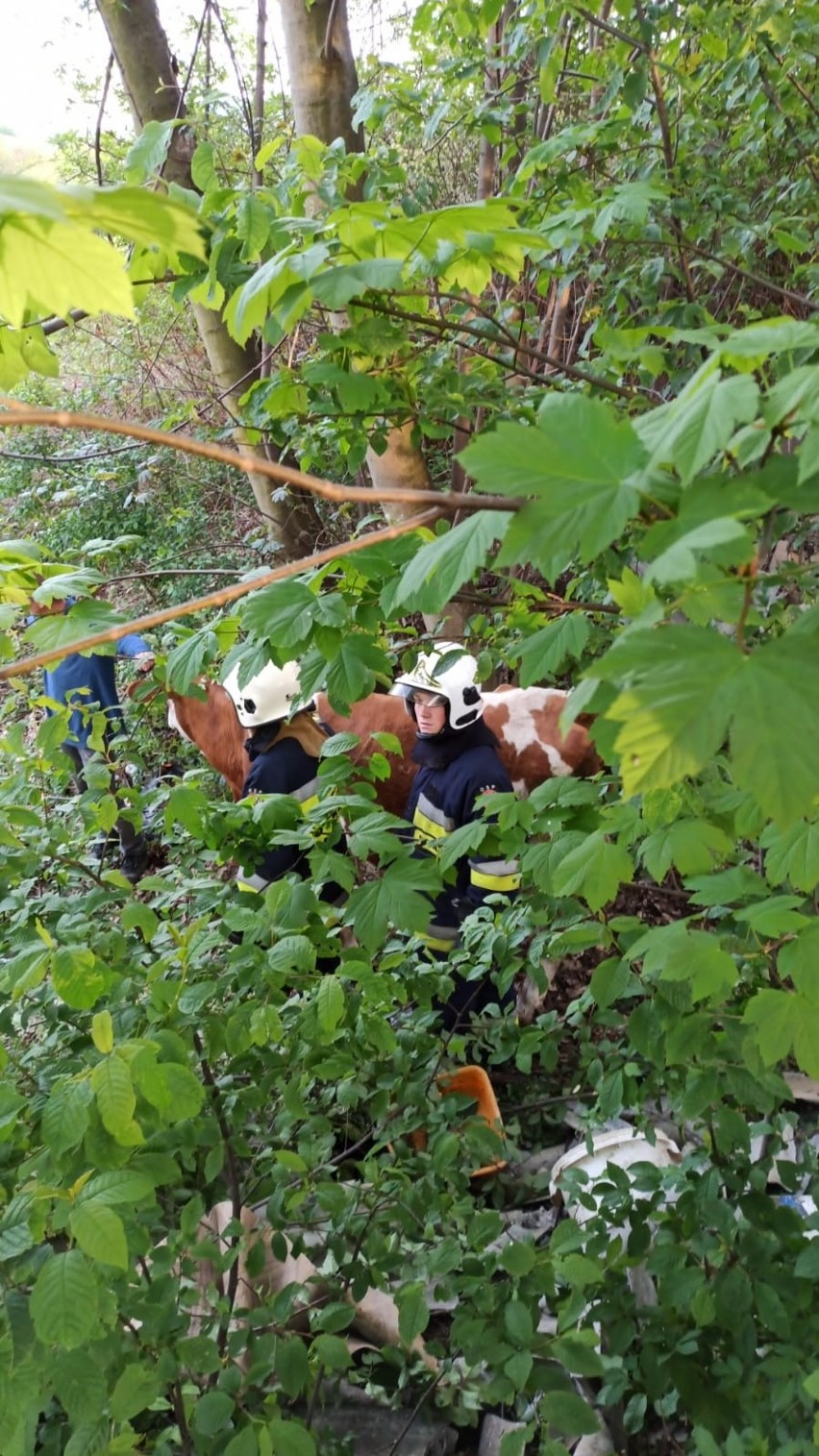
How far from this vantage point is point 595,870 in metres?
1.42

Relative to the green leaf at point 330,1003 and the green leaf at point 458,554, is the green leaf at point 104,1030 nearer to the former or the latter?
the green leaf at point 330,1003

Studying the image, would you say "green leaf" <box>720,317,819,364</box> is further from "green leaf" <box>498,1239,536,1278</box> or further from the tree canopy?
"green leaf" <box>498,1239,536,1278</box>

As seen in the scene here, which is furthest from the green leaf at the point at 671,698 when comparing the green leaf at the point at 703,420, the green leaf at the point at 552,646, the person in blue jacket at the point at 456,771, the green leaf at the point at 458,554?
the person in blue jacket at the point at 456,771

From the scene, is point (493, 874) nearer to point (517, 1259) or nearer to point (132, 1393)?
point (517, 1259)

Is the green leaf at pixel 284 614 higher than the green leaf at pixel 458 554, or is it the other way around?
the green leaf at pixel 458 554

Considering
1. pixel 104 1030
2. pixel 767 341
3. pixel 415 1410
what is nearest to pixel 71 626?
pixel 104 1030

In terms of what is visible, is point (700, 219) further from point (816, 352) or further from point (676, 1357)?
point (676, 1357)

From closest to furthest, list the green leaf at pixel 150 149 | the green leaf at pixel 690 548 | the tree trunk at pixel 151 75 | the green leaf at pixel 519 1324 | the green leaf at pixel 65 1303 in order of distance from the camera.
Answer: the green leaf at pixel 690 548, the green leaf at pixel 65 1303, the green leaf at pixel 519 1324, the green leaf at pixel 150 149, the tree trunk at pixel 151 75

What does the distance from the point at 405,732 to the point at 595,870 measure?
3.04 m

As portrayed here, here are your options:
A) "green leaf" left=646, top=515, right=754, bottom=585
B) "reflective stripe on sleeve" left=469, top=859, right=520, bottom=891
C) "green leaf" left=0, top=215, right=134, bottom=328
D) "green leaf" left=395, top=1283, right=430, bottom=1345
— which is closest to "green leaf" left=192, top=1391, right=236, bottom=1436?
"green leaf" left=395, top=1283, right=430, bottom=1345

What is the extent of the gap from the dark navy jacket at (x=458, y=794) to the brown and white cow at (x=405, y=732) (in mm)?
502

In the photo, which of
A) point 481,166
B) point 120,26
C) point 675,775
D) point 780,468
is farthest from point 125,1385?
point 120,26

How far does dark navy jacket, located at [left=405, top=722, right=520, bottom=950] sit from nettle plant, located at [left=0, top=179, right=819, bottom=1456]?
957 mm

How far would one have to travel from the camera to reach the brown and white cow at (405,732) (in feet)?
13.7
